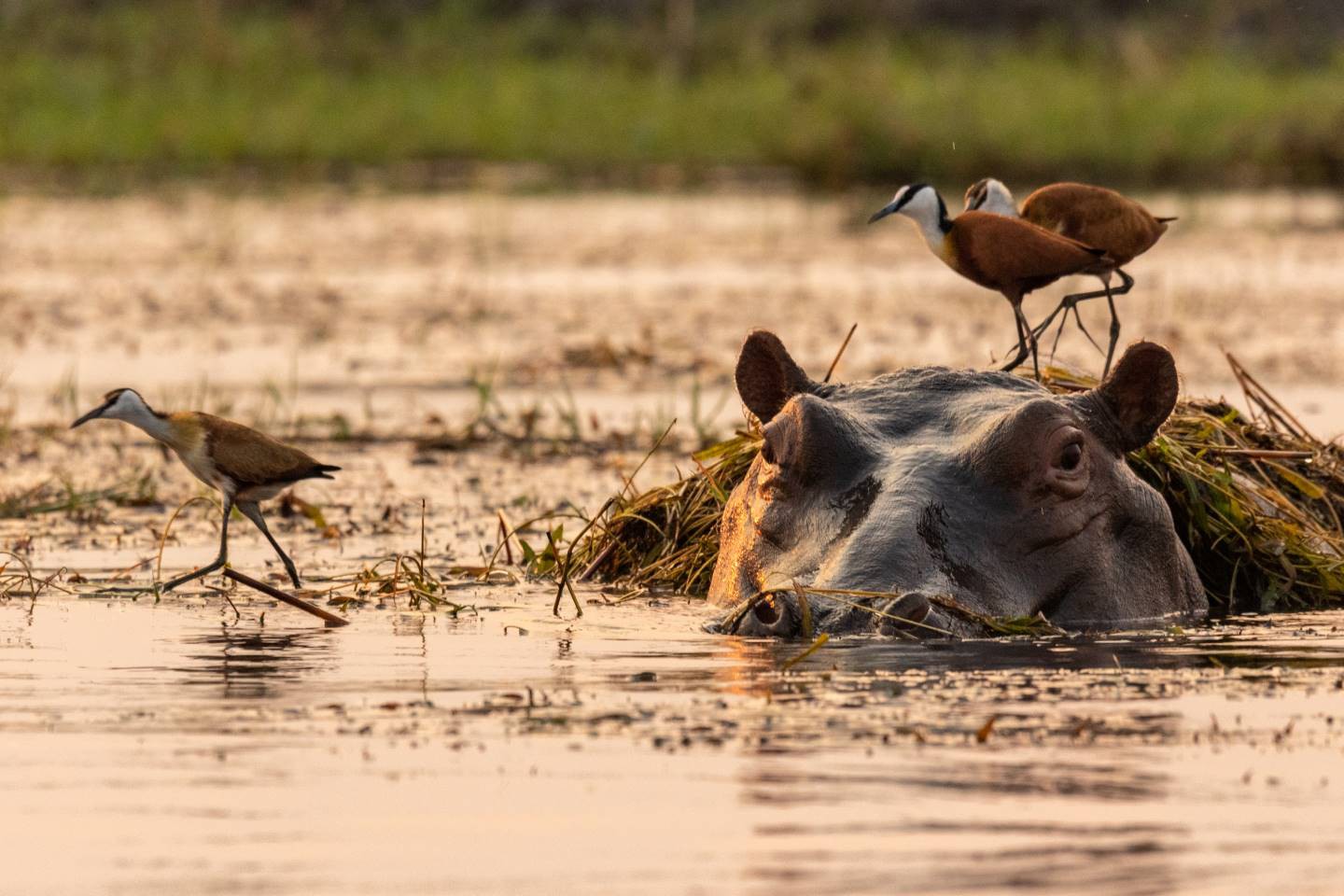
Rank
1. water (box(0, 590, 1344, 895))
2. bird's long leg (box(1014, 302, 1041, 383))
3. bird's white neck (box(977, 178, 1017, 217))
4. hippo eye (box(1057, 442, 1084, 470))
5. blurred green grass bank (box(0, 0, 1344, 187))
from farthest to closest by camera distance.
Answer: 1. blurred green grass bank (box(0, 0, 1344, 187))
2. bird's white neck (box(977, 178, 1017, 217))
3. bird's long leg (box(1014, 302, 1041, 383))
4. hippo eye (box(1057, 442, 1084, 470))
5. water (box(0, 590, 1344, 895))

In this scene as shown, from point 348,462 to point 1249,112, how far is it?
1871cm

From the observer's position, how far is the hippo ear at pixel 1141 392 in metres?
7.14

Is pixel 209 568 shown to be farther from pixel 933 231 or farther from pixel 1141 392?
pixel 1141 392

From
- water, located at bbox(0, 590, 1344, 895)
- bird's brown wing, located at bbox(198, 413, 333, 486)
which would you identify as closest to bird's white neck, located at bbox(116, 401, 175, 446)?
bird's brown wing, located at bbox(198, 413, 333, 486)

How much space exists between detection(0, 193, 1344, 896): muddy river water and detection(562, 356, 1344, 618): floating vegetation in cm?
37

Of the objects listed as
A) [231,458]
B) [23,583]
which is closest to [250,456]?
[231,458]

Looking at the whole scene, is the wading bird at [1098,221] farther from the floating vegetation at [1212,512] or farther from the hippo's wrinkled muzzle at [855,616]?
the hippo's wrinkled muzzle at [855,616]

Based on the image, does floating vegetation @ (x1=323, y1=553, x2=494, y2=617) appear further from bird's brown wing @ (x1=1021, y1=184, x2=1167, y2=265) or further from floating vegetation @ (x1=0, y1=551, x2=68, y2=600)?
bird's brown wing @ (x1=1021, y1=184, x2=1167, y2=265)

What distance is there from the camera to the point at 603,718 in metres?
5.80

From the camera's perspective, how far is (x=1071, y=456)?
276 inches

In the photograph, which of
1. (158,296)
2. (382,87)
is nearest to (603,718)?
(158,296)

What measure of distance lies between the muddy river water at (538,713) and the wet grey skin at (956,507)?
0.17m

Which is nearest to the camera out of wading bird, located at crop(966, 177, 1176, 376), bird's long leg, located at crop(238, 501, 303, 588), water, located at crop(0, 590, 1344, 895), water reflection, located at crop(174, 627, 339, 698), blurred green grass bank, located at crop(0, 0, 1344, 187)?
water, located at crop(0, 590, 1344, 895)

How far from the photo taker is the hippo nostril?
671 centimetres
